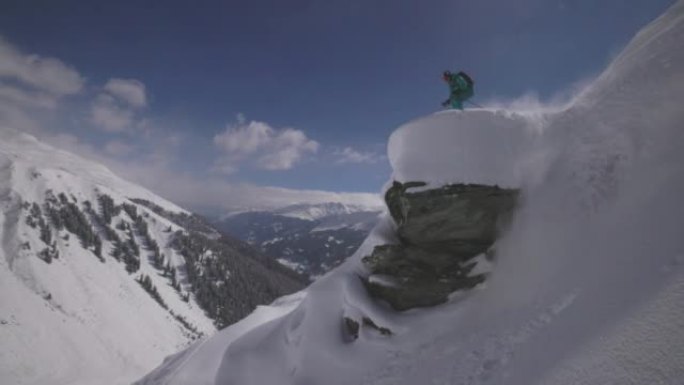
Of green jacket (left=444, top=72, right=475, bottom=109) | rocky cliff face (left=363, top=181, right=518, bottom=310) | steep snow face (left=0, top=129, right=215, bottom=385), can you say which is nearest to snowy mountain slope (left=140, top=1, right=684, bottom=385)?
rocky cliff face (left=363, top=181, right=518, bottom=310)

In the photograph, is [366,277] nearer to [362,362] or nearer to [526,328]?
[362,362]

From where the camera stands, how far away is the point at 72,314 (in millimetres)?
103188

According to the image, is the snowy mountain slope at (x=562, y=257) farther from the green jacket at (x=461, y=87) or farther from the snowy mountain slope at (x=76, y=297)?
the snowy mountain slope at (x=76, y=297)

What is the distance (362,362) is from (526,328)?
5648 millimetres

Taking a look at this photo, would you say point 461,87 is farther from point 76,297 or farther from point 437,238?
point 76,297

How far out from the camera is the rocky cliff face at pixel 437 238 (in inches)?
447

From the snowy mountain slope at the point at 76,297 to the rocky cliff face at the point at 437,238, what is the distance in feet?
194

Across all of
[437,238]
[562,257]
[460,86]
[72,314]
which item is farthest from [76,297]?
[562,257]

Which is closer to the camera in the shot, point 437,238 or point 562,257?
point 562,257

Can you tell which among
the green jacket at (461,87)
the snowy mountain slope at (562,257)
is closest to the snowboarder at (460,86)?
the green jacket at (461,87)

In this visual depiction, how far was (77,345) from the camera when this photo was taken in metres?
91.3

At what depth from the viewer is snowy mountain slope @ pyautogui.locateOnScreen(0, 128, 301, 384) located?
83.3 m

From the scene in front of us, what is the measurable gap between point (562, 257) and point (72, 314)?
424ft

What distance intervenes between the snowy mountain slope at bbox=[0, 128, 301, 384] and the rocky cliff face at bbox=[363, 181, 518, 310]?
59133mm
